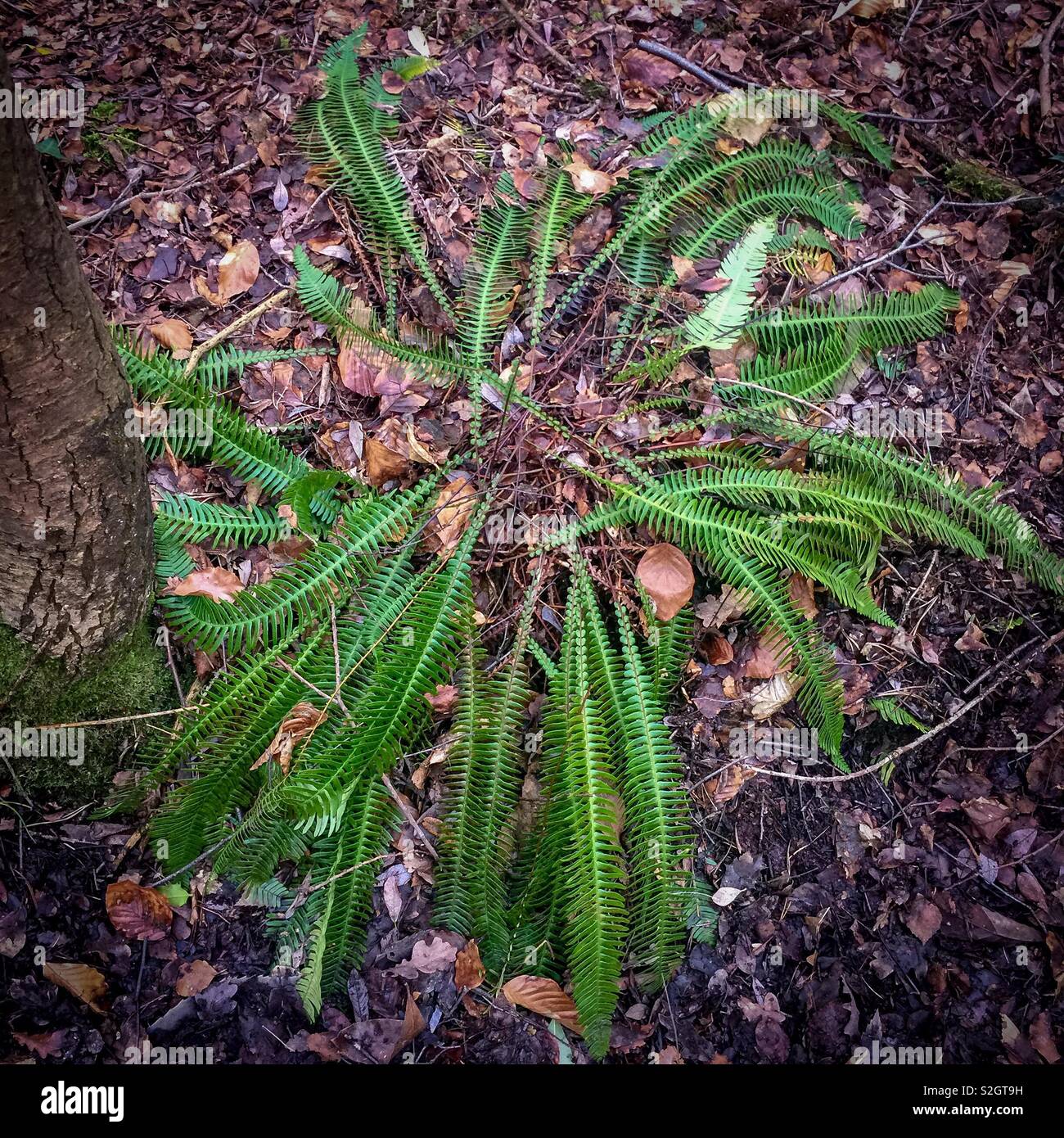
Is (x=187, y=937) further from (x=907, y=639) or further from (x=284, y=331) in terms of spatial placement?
(x=907, y=639)

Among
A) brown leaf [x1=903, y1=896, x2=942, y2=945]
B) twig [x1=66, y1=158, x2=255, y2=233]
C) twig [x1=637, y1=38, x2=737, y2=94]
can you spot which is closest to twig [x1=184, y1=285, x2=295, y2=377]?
twig [x1=66, y1=158, x2=255, y2=233]

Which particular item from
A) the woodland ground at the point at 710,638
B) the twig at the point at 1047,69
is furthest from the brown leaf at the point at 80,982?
the twig at the point at 1047,69

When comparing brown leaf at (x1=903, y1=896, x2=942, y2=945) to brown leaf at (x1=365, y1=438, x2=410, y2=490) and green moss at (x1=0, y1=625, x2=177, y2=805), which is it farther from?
A: green moss at (x1=0, y1=625, x2=177, y2=805)

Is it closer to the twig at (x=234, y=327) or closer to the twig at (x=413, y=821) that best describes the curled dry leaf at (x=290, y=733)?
the twig at (x=413, y=821)

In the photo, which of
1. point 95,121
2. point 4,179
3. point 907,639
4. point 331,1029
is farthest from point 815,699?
point 95,121

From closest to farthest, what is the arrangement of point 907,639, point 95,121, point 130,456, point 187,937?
point 130,456 < point 187,937 < point 907,639 < point 95,121

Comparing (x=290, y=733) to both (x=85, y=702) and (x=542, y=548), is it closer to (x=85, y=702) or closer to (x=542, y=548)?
(x=85, y=702)

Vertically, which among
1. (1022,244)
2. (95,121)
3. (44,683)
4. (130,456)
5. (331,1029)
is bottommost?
(331,1029)

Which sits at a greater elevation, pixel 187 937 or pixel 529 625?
pixel 529 625
